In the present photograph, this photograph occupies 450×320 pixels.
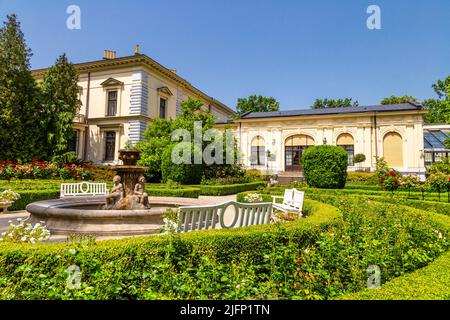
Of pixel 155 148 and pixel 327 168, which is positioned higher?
pixel 155 148

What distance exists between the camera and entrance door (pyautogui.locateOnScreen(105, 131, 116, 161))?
2508 centimetres

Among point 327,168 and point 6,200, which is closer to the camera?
point 6,200

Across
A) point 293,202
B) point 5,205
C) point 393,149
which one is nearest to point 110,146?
point 5,205

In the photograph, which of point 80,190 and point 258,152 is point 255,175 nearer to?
point 258,152

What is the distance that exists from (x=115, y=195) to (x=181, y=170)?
1035cm

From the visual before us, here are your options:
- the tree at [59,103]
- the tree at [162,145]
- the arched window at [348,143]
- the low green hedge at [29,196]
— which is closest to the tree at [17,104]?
the tree at [59,103]

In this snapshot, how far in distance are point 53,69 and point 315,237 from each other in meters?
27.2

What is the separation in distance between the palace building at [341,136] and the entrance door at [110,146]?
41.2 ft

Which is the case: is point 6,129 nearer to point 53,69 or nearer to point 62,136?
Result: point 62,136

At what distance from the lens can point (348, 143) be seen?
2867 centimetres

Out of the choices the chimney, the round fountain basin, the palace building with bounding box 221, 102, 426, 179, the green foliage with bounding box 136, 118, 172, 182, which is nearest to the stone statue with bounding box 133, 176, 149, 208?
the round fountain basin

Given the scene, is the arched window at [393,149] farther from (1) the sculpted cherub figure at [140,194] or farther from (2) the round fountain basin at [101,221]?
(2) the round fountain basin at [101,221]

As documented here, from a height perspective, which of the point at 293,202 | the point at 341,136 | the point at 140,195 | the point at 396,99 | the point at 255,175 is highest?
the point at 396,99
